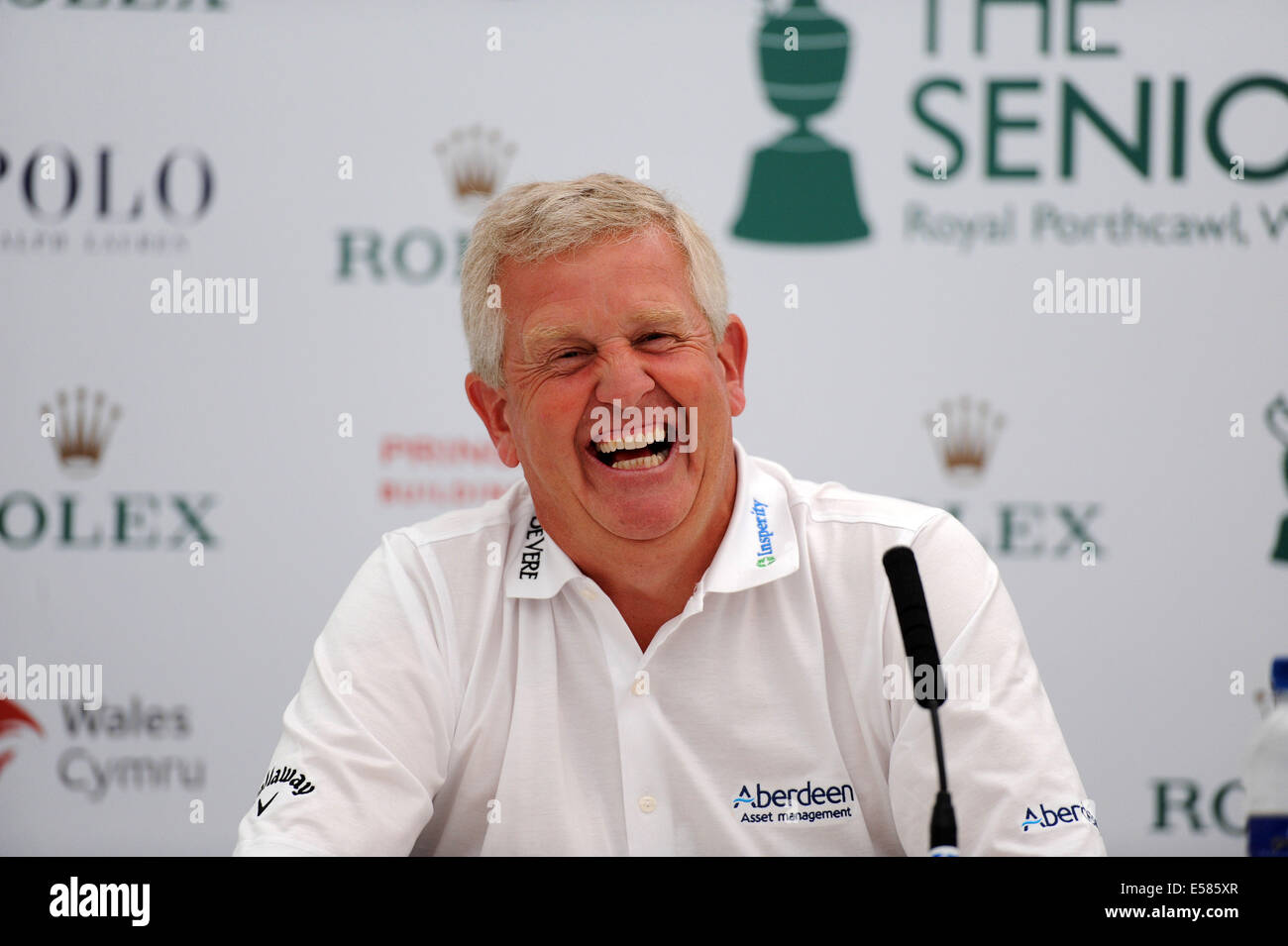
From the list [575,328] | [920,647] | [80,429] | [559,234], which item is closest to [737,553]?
[575,328]

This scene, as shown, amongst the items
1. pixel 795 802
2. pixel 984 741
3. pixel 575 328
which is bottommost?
pixel 795 802

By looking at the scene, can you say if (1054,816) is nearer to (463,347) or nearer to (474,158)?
(463,347)

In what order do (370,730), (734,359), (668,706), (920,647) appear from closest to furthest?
(920,647)
(370,730)
(668,706)
(734,359)

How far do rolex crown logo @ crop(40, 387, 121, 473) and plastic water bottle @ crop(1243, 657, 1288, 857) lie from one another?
3045 mm

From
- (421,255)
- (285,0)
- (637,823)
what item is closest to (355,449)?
(421,255)

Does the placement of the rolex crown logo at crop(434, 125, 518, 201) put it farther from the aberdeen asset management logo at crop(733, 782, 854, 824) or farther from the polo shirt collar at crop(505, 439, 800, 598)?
the aberdeen asset management logo at crop(733, 782, 854, 824)

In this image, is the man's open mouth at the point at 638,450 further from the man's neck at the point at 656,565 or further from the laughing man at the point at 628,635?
the man's neck at the point at 656,565

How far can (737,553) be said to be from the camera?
1.90 meters

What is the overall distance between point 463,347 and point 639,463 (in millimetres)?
1632

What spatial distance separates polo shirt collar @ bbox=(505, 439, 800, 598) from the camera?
1865 millimetres

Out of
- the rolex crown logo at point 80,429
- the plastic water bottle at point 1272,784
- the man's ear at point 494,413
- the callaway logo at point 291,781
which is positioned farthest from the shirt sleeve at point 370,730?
the rolex crown logo at point 80,429

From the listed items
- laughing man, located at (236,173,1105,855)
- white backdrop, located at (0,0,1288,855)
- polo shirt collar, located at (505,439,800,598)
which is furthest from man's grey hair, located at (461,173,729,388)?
white backdrop, located at (0,0,1288,855)

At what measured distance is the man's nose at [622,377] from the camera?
180 cm

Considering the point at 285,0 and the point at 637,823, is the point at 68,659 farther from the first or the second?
the point at 637,823
